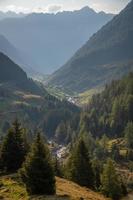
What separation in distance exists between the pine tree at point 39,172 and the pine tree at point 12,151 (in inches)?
586

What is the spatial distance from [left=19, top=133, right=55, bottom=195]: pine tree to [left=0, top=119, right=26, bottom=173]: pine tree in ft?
48.8

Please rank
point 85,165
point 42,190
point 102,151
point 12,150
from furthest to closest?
point 102,151 → point 85,165 → point 12,150 → point 42,190

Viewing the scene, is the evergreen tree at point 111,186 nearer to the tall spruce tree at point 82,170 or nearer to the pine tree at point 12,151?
the tall spruce tree at point 82,170

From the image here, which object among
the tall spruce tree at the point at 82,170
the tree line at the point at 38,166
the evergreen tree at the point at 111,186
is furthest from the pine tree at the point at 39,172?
the evergreen tree at the point at 111,186

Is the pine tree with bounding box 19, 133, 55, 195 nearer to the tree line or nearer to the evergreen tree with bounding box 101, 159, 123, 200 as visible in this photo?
the tree line

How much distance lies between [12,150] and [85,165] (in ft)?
63.6

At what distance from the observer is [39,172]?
5300 centimetres

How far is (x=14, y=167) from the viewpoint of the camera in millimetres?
70125

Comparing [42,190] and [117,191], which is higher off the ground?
[42,190]

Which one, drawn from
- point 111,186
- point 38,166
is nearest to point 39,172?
point 38,166

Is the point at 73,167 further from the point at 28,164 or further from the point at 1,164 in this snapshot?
the point at 28,164

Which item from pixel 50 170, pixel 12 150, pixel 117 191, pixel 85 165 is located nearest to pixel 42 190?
pixel 50 170

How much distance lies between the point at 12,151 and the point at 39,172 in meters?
17.4

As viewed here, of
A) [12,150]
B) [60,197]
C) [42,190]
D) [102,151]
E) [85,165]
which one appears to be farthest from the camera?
[102,151]
